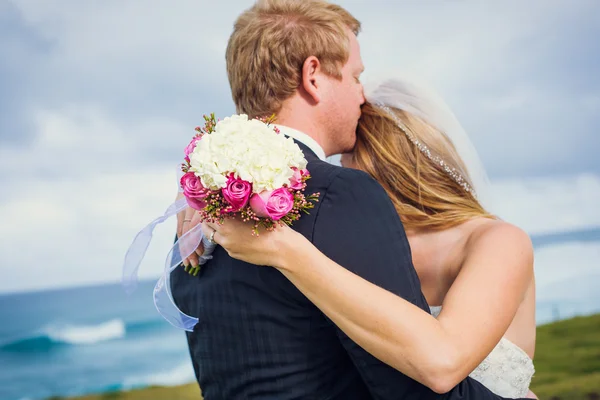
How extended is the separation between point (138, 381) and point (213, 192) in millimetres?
21272

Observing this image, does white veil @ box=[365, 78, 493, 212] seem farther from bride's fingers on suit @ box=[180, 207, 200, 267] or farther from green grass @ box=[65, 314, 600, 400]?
green grass @ box=[65, 314, 600, 400]

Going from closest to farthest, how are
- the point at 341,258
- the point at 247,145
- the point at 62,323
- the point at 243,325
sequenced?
the point at 247,145 → the point at 341,258 → the point at 243,325 → the point at 62,323

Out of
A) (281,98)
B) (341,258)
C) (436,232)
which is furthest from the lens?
(436,232)

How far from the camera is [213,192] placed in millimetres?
1795

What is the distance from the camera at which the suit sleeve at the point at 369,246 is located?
1.88 metres

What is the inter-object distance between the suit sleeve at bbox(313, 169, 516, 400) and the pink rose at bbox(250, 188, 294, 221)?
0.19 meters

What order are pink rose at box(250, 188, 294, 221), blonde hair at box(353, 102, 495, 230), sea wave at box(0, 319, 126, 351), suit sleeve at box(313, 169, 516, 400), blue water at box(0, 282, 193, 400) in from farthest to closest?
sea wave at box(0, 319, 126, 351) < blue water at box(0, 282, 193, 400) < blonde hair at box(353, 102, 495, 230) < suit sleeve at box(313, 169, 516, 400) < pink rose at box(250, 188, 294, 221)

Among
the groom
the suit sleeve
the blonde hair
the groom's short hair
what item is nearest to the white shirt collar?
the groom

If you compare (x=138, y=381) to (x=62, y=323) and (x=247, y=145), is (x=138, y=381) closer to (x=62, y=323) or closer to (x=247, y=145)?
(x=62, y=323)

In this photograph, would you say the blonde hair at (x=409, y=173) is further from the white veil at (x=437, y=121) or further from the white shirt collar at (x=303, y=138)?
the white shirt collar at (x=303, y=138)

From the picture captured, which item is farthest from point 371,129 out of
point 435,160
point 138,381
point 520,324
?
point 138,381

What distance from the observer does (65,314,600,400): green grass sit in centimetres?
961

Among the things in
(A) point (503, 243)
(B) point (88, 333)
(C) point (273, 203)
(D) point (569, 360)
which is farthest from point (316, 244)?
(B) point (88, 333)

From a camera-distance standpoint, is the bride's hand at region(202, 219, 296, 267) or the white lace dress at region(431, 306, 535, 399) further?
the white lace dress at region(431, 306, 535, 399)
